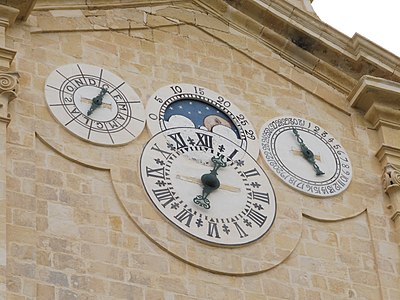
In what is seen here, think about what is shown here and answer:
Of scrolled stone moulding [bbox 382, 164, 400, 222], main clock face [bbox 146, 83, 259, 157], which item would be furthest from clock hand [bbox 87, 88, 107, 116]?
scrolled stone moulding [bbox 382, 164, 400, 222]

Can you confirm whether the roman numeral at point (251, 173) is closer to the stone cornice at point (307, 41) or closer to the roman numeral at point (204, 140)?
the roman numeral at point (204, 140)

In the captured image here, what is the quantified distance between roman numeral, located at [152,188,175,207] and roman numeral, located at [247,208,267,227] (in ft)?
2.93

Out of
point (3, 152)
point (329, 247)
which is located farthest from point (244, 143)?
point (3, 152)

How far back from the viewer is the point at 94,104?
17.6m

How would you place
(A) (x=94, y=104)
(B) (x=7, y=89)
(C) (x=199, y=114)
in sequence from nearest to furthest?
(B) (x=7, y=89) → (A) (x=94, y=104) → (C) (x=199, y=114)

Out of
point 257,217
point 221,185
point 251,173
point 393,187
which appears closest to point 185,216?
point 221,185

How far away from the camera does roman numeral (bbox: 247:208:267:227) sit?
17406 millimetres

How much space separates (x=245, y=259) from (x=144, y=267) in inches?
48.1

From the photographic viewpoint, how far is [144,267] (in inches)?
644

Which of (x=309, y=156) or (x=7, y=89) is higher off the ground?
(x=7, y=89)

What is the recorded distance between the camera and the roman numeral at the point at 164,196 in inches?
671

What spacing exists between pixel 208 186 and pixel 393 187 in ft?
7.98

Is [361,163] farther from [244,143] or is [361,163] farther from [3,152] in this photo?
[3,152]

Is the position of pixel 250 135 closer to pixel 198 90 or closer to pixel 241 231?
pixel 198 90
